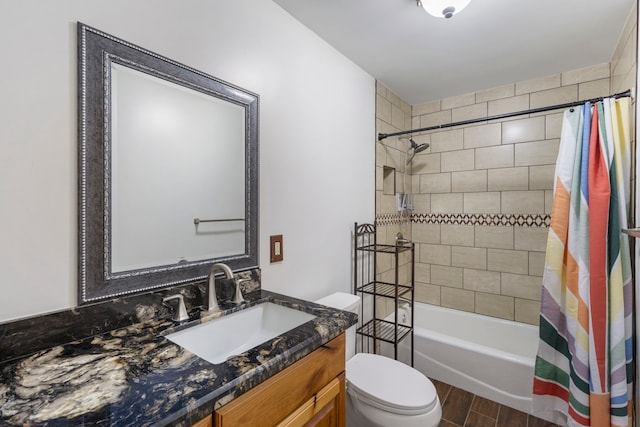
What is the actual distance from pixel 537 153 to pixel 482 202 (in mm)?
560

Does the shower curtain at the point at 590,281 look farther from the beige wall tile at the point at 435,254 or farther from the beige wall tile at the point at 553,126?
the beige wall tile at the point at 435,254

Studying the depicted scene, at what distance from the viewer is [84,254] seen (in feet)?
3.06

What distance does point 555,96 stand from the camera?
7.93 ft

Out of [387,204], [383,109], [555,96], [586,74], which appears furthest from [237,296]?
[586,74]

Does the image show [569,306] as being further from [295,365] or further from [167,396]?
[167,396]

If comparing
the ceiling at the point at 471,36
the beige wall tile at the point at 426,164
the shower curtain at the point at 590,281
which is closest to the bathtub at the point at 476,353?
the shower curtain at the point at 590,281

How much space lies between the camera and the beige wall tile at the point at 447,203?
281 cm

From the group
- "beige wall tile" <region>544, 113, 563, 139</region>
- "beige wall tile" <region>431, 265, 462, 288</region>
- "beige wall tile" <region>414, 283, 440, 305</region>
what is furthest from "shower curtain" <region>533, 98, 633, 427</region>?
"beige wall tile" <region>414, 283, 440, 305</region>

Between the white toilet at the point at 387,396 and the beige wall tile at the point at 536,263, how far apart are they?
5.20 feet

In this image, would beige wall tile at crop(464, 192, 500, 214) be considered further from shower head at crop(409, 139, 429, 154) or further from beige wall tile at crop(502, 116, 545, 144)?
shower head at crop(409, 139, 429, 154)

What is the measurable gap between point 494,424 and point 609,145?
1.77 meters

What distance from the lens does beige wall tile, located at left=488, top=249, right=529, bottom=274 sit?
252 centimetres

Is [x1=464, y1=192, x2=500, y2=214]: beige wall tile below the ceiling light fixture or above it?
below

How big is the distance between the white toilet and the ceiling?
1.64 m
